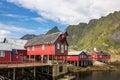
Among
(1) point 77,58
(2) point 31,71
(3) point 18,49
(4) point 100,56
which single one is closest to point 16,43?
(3) point 18,49

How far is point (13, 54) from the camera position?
65.0m

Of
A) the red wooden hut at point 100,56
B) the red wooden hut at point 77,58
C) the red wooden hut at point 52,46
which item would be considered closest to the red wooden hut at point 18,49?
the red wooden hut at point 52,46

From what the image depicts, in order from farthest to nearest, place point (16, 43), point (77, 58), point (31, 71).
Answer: point (77, 58) < point (16, 43) < point (31, 71)

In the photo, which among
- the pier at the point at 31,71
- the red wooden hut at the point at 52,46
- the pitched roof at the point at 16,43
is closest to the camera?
the pier at the point at 31,71

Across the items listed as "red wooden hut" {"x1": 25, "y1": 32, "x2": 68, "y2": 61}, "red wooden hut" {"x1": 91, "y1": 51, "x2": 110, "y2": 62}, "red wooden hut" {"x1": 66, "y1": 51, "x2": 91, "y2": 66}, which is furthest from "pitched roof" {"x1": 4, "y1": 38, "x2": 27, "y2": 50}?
"red wooden hut" {"x1": 91, "y1": 51, "x2": 110, "y2": 62}

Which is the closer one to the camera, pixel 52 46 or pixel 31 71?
pixel 31 71

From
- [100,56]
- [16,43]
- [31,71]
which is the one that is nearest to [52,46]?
[31,71]

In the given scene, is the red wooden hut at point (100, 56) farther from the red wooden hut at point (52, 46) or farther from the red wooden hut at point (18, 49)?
the red wooden hut at point (52, 46)

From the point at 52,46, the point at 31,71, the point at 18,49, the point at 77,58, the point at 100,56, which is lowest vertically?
the point at 31,71

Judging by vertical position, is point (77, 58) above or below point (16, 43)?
below

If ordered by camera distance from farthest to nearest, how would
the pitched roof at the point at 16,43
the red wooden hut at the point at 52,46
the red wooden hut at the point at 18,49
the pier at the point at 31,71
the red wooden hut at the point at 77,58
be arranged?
the red wooden hut at the point at 77,58, the pitched roof at the point at 16,43, the red wooden hut at the point at 18,49, the red wooden hut at the point at 52,46, the pier at the point at 31,71

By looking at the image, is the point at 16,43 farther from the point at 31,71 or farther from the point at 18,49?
the point at 31,71

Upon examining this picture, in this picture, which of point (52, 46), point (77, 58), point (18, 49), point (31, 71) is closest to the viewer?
point (31, 71)

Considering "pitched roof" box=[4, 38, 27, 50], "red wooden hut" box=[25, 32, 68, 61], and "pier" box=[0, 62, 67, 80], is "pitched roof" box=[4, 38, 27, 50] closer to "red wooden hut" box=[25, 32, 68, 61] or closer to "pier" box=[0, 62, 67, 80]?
"red wooden hut" box=[25, 32, 68, 61]
